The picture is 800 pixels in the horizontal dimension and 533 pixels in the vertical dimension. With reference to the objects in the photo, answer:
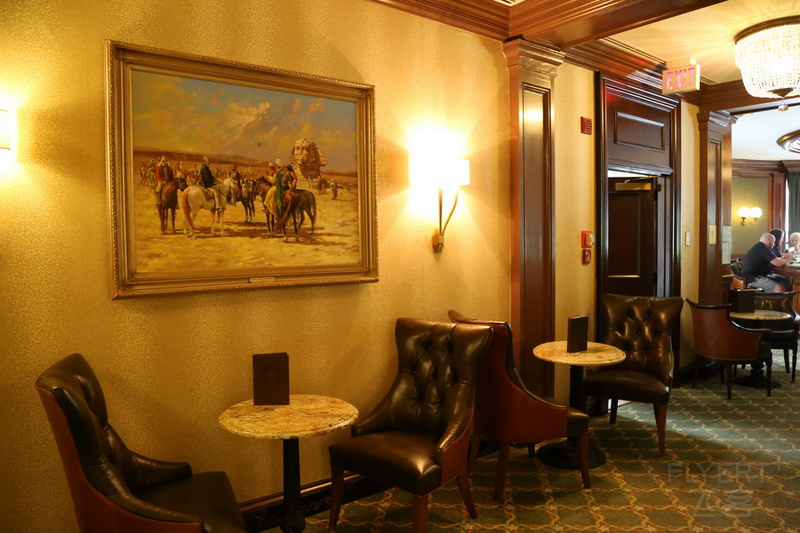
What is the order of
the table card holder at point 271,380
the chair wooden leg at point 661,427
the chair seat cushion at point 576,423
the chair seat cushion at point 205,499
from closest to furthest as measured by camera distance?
the chair seat cushion at point 205,499 < the table card holder at point 271,380 < the chair seat cushion at point 576,423 < the chair wooden leg at point 661,427

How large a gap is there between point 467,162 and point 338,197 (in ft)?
2.93

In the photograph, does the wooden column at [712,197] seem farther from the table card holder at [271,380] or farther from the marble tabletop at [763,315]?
the table card holder at [271,380]

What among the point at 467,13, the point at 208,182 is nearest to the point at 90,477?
the point at 208,182

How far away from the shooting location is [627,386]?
417cm

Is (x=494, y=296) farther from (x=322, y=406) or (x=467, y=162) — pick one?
(x=322, y=406)

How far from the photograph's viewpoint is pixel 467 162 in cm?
364

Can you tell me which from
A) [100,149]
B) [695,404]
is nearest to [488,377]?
[100,149]

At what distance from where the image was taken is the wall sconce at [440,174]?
3.54 m

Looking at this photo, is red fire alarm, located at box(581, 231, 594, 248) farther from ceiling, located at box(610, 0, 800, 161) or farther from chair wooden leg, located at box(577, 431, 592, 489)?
chair wooden leg, located at box(577, 431, 592, 489)

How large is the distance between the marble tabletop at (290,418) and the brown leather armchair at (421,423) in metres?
0.31

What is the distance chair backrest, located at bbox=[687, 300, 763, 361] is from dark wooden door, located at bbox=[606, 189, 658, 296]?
0.54m

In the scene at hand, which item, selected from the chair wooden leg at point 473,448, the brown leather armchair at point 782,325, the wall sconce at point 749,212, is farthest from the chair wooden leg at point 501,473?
the wall sconce at point 749,212

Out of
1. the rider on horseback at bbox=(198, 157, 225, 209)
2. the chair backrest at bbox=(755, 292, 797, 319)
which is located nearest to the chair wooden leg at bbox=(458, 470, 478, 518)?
the rider on horseback at bbox=(198, 157, 225, 209)

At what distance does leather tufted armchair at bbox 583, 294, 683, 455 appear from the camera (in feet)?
13.4
